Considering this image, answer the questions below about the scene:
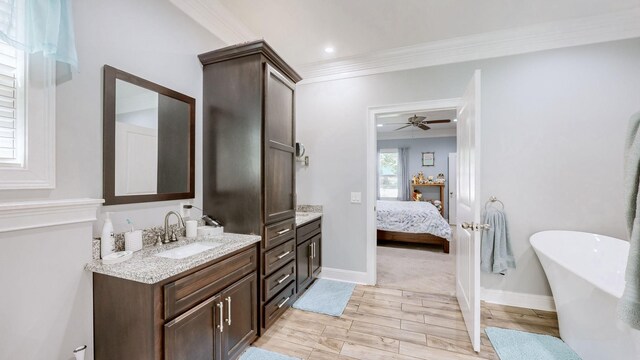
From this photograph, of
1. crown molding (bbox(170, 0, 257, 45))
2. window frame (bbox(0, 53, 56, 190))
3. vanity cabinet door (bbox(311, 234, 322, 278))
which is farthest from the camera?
vanity cabinet door (bbox(311, 234, 322, 278))

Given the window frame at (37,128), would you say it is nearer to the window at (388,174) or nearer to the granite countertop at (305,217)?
the granite countertop at (305,217)

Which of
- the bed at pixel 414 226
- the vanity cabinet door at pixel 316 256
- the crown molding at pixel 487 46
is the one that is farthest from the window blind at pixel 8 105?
the bed at pixel 414 226

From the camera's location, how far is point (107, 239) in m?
1.38

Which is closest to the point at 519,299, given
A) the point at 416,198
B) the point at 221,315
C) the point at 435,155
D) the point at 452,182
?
the point at 221,315

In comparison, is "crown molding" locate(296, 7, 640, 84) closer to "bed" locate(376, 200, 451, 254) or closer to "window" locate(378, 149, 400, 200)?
"bed" locate(376, 200, 451, 254)

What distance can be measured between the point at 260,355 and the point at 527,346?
2.02 m

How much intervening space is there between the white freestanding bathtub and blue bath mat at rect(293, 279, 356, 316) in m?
1.75

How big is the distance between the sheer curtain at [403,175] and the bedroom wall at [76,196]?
22.2ft

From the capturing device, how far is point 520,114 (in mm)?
2492

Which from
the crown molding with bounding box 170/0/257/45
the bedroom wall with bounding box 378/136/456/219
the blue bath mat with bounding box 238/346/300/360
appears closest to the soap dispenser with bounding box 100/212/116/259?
the blue bath mat with bounding box 238/346/300/360

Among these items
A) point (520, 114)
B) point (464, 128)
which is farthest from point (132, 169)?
point (520, 114)

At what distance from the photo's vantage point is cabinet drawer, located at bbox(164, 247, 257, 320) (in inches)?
48.1

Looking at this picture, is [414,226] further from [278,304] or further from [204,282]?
[204,282]

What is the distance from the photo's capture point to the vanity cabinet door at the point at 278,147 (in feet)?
6.49
